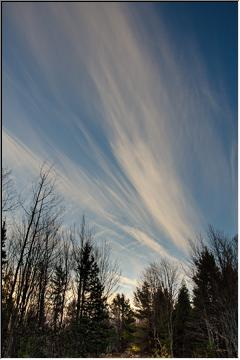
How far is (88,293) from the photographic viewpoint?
25.3ft

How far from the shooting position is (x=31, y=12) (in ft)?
9.30

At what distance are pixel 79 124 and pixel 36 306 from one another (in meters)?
4.66

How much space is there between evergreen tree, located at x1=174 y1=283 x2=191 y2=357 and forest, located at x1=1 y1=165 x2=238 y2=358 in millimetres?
28

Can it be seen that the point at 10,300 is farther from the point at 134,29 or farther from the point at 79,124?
the point at 134,29

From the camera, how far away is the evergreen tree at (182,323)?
22.9ft

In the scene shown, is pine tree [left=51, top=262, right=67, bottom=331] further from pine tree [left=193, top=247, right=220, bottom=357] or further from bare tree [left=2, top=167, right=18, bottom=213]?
bare tree [left=2, top=167, right=18, bottom=213]

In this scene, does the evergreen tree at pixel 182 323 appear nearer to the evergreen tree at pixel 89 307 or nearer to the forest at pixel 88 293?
the forest at pixel 88 293

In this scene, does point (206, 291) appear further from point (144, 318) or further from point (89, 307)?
point (144, 318)

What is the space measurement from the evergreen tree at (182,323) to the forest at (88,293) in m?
0.03

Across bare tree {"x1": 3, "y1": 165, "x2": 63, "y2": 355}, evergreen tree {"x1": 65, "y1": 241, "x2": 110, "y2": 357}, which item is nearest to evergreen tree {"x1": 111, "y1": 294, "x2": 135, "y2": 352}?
evergreen tree {"x1": 65, "y1": 241, "x2": 110, "y2": 357}

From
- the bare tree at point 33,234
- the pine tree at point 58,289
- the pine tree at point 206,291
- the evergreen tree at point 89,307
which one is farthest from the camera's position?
the pine tree at point 58,289

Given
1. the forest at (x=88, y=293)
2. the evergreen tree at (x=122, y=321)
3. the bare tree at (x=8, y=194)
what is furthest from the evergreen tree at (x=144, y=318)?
the bare tree at (x=8, y=194)

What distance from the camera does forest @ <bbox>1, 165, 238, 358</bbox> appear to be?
4.14m

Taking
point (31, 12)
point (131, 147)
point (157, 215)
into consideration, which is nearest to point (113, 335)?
point (157, 215)
